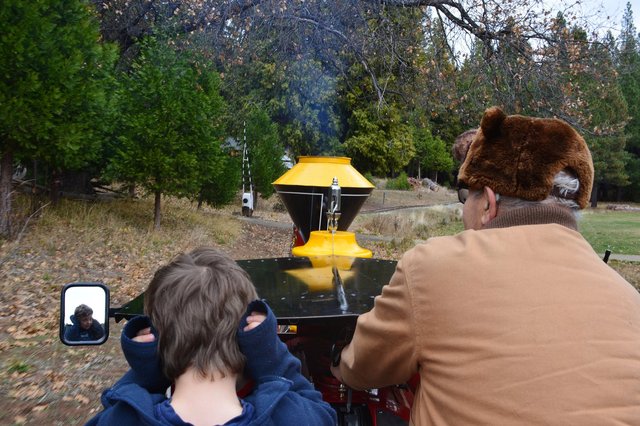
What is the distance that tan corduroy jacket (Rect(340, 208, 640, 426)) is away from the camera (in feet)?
4.27

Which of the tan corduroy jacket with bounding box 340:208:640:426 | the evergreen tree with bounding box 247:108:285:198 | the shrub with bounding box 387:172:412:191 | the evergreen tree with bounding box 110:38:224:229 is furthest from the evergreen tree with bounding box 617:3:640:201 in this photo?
the tan corduroy jacket with bounding box 340:208:640:426

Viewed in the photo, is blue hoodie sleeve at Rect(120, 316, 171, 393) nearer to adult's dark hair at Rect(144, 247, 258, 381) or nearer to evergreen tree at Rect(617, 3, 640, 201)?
adult's dark hair at Rect(144, 247, 258, 381)

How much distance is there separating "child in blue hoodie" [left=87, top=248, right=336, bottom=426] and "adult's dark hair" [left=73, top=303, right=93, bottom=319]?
1.25 ft

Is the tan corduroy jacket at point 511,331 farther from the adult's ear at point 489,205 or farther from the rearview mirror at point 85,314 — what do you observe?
the rearview mirror at point 85,314

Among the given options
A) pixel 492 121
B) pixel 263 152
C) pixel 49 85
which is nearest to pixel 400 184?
pixel 263 152

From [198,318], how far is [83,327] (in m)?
0.61

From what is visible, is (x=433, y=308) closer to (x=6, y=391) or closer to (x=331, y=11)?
(x=6, y=391)

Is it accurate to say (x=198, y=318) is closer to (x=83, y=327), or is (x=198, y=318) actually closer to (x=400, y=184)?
(x=83, y=327)

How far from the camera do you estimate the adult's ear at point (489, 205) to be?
1697 mm

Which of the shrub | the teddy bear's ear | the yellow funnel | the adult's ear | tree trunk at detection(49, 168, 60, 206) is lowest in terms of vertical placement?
the shrub

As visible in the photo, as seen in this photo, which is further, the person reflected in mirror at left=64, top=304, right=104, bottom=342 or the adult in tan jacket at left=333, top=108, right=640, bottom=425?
the person reflected in mirror at left=64, top=304, right=104, bottom=342

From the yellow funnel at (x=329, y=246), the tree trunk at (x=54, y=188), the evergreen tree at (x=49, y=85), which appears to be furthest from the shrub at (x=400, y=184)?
the yellow funnel at (x=329, y=246)

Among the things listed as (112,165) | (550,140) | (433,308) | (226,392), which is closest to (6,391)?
(226,392)

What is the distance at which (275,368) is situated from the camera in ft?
4.96
